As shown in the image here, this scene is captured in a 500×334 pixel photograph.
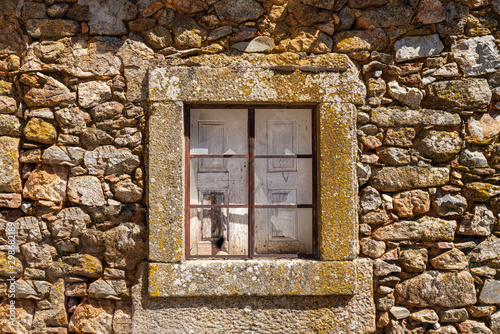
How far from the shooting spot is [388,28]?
245 centimetres

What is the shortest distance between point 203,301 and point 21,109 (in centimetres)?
174

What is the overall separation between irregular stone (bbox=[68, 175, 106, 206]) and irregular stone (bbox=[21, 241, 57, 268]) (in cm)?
37

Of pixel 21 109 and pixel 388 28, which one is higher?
pixel 388 28

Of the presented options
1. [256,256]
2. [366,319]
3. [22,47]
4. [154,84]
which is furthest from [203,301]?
[22,47]

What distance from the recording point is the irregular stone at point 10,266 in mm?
2383

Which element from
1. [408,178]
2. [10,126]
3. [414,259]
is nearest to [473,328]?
[414,259]

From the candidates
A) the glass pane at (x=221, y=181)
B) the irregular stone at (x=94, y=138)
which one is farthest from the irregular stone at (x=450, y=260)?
the irregular stone at (x=94, y=138)

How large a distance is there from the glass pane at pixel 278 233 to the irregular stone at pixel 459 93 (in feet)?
3.82

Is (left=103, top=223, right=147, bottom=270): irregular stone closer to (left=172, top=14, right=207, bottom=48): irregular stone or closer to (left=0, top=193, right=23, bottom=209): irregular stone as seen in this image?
(left=0, top=193, right=23, bottom=209): irregular stone

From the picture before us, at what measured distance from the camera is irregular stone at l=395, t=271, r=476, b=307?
7.96 ft

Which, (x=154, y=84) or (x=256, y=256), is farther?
(x=256, y=256)

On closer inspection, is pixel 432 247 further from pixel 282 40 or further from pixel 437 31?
pixel 282 40

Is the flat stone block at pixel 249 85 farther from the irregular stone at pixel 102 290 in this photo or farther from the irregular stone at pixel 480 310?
the irregular stone at pixel 480 310

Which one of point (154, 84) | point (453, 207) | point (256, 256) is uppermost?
A: point (154, 84)
